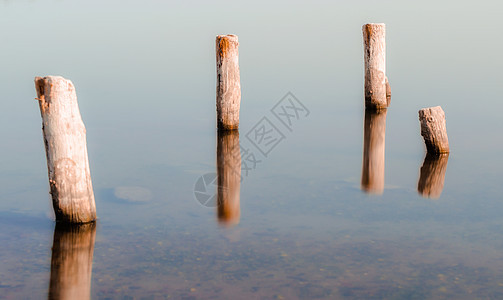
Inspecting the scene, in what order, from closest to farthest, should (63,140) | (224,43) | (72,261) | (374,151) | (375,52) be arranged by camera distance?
(72,261) → (63,140) → (224,43) → (374,151) → (375,52)

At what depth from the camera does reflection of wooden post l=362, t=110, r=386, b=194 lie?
1045 centimetres

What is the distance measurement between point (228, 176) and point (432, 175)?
3.33m

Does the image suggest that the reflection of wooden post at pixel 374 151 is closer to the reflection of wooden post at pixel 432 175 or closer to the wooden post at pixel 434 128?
the reflection of wooden post at pixel 432 175

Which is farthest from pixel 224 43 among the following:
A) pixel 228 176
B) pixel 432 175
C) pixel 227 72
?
pixel 432 175

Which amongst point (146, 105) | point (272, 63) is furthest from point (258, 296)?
point (272, 63)

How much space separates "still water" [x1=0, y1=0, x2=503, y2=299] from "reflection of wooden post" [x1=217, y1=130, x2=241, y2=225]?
33 mm

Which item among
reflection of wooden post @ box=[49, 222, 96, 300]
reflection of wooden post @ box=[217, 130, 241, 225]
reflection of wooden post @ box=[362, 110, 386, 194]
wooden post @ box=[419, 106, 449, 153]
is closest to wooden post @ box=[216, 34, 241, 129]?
reflection of wooden post @ box=[217, 130, 241, 225]

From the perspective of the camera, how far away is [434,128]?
11.3 meters

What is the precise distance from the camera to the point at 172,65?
2453cm


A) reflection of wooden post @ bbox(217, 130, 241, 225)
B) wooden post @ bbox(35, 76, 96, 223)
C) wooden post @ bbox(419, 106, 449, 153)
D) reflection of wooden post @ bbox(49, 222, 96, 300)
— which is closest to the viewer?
reflection of wooden post @ bbox(49, 222, 96, 300)

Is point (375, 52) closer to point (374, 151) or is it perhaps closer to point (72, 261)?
point (374, 151)

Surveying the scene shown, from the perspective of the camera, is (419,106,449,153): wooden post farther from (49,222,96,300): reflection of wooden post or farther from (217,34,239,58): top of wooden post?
(49,222,96,300): reflection of wooden post

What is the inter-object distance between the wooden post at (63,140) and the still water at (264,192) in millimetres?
528

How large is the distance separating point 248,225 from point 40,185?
3740mm
